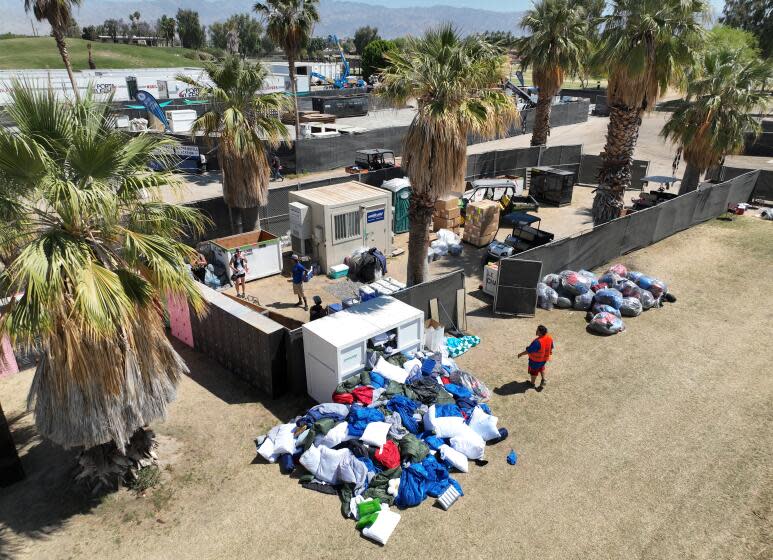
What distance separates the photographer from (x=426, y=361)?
10.6m

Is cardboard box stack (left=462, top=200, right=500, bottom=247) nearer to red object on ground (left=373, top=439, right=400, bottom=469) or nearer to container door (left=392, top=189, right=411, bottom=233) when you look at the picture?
container door (left=392, top=189, right=411, bottom=233)

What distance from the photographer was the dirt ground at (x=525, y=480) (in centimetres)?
724

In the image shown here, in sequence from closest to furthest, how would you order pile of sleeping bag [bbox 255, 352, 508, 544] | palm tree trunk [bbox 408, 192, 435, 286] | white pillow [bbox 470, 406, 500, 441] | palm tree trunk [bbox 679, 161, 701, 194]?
1. pile of sleeping bag [bbox 255, 352, 508, 544]
2. white pillow [bbox 470, 406, 500, 441]
3. palm tree trunk [bbox 408, 192, 435, 286]
4. palm tree trunk [bbox 679, 161, 701, 194]

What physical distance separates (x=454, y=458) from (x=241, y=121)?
467 inches

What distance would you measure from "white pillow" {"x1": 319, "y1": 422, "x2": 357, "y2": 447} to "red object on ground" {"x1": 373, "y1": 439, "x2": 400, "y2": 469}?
564 millimetres

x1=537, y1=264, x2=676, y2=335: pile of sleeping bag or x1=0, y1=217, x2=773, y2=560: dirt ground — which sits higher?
x1=537, y1=264, x2=676, y2=335: pile of sleeping bag

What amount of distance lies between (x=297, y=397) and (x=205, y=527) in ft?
10.9

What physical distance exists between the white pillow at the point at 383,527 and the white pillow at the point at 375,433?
1.12 metres

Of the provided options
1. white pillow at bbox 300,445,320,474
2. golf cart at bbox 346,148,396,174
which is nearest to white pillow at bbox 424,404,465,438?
white pillow at bbox 300,445,320,474

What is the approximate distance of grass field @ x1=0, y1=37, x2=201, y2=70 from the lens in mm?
77000

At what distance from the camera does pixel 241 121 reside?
15547 millimetres

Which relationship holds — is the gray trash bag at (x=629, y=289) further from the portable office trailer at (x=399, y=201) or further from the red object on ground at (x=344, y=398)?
the red object on ground at (x=344, y=398)

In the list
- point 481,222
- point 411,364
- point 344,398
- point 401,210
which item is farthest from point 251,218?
point 344,398

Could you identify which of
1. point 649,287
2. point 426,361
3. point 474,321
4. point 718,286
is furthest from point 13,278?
point 718,286
